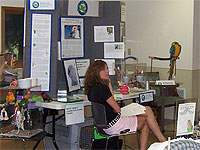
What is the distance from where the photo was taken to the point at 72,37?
543cm

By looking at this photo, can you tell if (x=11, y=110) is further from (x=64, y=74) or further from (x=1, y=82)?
(x=64, y=74)

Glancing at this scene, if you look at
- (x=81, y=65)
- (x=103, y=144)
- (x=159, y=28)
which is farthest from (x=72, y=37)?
(x=159, y=28)

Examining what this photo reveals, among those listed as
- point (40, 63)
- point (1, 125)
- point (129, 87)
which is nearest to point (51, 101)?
point (40, 63)

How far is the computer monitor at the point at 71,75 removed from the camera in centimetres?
527

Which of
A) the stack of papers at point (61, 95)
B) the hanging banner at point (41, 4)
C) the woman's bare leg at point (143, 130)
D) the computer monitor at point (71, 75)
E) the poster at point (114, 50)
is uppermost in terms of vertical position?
the hanging banner at point (41, 4)

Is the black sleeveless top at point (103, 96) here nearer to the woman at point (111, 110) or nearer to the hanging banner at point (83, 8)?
the woman at point (111, 110)

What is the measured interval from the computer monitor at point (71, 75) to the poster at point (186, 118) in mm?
2602

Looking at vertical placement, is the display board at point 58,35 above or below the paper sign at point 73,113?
above

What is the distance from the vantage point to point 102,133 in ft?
14.8

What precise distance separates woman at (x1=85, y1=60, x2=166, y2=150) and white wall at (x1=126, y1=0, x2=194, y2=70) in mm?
2694

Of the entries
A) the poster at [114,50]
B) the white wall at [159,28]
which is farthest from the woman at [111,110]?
the white wall at [159,28]

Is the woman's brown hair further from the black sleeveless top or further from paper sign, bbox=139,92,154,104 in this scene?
paper sign, bbox=139,92,154,104

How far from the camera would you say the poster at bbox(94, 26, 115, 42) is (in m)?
5.69

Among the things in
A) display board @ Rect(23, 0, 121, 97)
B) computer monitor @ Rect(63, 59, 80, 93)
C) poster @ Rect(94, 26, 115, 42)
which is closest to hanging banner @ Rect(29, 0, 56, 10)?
display board @ Rect(23, 0, 121, 97)
